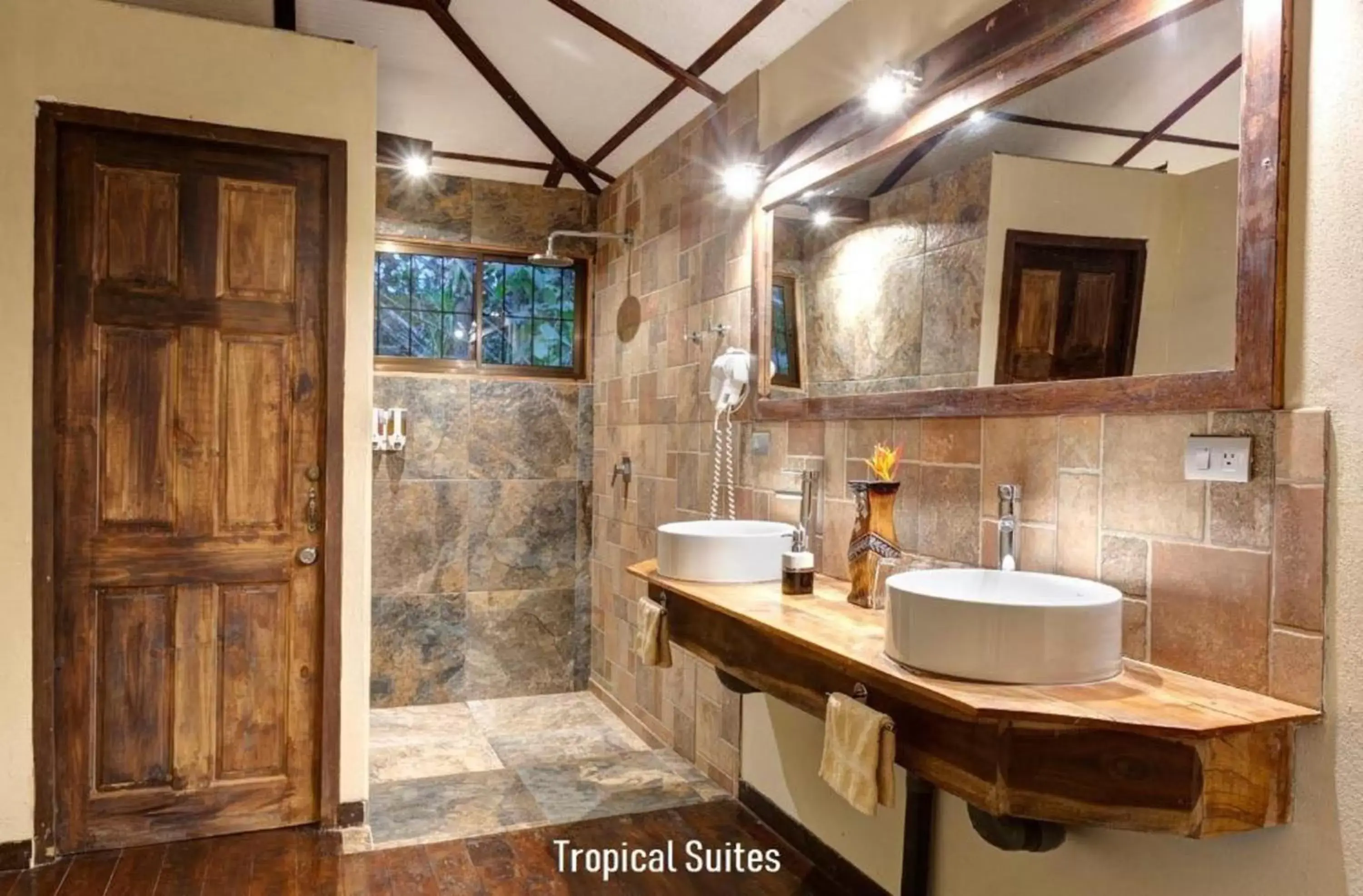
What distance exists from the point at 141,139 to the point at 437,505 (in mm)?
2083

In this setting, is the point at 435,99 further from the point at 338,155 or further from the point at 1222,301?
the point at 1222,301

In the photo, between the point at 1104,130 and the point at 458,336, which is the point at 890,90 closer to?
the point at 1104,130

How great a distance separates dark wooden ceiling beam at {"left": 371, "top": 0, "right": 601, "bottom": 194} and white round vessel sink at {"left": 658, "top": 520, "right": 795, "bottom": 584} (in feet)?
6.54

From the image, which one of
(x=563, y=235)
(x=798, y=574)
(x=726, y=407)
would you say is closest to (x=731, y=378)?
(x=726, y=407)

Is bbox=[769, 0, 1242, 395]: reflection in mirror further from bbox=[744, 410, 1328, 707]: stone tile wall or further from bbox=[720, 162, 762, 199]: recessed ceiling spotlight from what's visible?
bbox=[720, 162, 762, 199]: recessed ceiling spotlight

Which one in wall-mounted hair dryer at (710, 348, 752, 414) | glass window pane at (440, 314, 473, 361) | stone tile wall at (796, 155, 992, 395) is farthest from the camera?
glass window pane at (440, 314, 473, 361)

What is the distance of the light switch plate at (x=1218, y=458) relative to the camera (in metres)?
1.54

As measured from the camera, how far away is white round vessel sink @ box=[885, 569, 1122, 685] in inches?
60.5

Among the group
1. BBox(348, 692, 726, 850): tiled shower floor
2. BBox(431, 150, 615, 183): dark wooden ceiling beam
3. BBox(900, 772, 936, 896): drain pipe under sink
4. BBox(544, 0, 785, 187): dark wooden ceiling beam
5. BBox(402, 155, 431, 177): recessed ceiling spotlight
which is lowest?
BBox(348, 692, 726, 850): tiled shower floor

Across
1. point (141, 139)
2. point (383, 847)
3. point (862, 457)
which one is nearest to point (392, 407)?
point (141, 139)

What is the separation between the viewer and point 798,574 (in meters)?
2.43

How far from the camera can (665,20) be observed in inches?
118

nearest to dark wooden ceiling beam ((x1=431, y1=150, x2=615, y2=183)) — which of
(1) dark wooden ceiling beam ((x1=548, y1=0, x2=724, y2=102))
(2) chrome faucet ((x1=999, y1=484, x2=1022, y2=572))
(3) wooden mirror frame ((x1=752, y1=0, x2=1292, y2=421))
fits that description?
(1) dark wooden ceiling beam ((x1=548, y1=0, x2=724, y2=102))

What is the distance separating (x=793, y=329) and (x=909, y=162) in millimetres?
665
